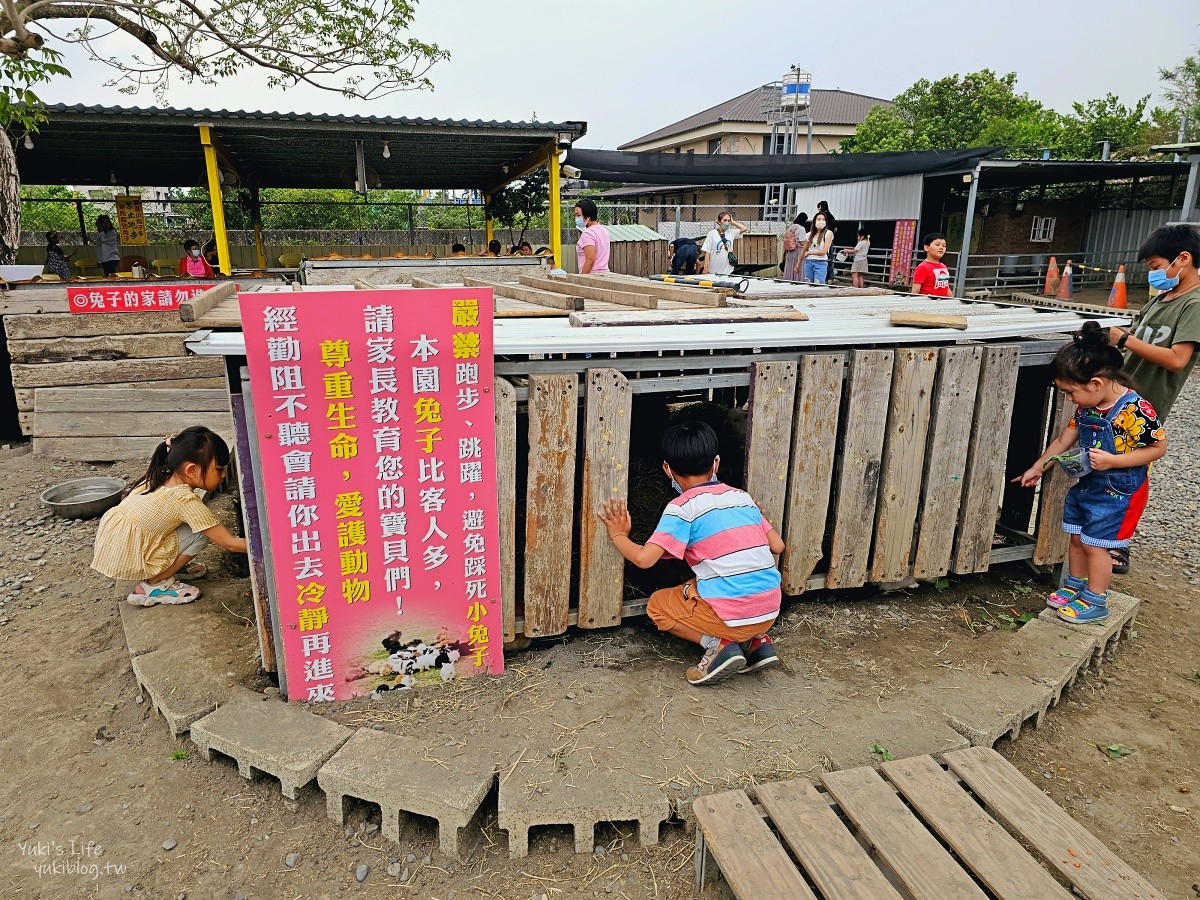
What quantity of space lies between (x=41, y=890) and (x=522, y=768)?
1675 millimetres

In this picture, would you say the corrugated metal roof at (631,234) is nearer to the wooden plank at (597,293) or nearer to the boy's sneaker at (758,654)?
the wooden plank at (597,293)

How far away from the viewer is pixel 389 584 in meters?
3.25

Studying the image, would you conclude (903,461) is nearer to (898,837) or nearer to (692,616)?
(692,616)

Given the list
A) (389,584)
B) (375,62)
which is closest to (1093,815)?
(389,584)

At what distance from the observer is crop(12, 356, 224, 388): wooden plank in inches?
303

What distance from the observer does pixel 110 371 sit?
7934mm

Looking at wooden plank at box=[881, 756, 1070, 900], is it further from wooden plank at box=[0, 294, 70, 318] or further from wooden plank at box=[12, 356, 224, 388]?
wooden plank at box=[0, 294, 70, 318]

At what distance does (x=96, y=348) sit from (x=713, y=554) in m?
7.55

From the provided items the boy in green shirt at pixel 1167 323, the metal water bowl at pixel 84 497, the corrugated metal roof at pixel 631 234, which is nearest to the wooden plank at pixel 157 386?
the metal water bowl at pixel 84 497

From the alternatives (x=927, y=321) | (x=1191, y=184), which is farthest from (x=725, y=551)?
(x=1191, y=184)

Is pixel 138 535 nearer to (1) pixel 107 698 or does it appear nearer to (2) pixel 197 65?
(1) pixel 107 698

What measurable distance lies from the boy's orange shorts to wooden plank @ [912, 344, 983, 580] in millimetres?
1296

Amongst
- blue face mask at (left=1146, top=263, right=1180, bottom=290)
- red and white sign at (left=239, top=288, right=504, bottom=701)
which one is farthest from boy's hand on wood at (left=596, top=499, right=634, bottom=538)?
blue face mask at (left=1146, top=263, right=1180, bottom=290)

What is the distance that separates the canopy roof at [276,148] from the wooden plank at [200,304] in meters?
5.76
